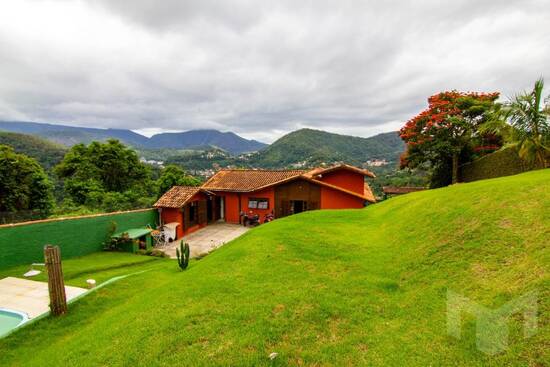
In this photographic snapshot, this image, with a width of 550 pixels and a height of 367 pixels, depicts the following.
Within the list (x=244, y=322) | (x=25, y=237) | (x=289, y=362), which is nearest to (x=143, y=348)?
(x=244, y=322)

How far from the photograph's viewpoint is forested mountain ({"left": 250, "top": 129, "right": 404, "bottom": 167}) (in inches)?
4210

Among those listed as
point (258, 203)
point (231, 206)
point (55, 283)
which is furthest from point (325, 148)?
point (55, 283)

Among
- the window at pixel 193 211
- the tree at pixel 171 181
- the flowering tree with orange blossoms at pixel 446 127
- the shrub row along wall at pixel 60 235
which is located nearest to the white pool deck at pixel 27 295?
the shrub row along wall at pixel 60 235

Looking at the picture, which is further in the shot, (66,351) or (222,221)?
(222,221)

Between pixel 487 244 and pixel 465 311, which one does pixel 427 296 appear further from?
pixel 487 244

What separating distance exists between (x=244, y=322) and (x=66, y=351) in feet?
11.6

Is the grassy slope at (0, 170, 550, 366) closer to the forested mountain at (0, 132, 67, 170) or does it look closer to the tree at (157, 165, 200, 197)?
the tree at (157, 165, 200, 197)

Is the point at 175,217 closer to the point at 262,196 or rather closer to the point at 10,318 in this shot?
the point at 262,196

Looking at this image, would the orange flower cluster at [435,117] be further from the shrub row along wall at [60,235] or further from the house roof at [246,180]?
the shrub row along wall at [60,235]

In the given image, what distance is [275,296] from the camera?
5.49m

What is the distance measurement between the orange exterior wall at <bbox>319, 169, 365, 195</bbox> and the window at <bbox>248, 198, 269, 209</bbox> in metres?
5.82

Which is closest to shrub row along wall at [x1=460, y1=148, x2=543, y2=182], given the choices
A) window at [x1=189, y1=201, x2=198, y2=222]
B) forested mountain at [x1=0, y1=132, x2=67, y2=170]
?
window at [x1=189, y1=201, x2=198, y2=222]

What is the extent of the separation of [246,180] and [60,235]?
578 inches

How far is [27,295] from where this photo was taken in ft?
27.6
